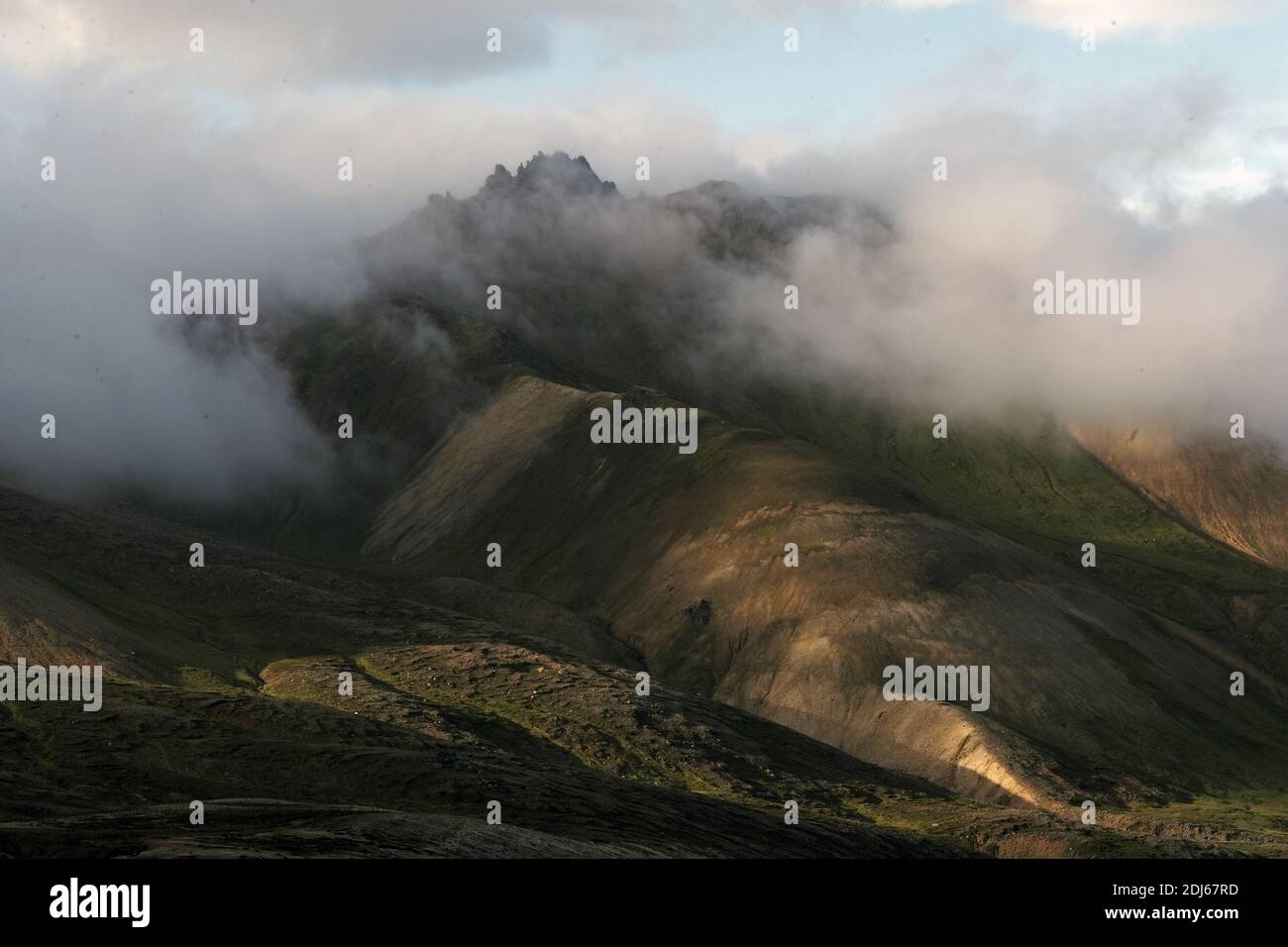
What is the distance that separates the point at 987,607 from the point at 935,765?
33827 mm
